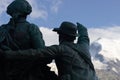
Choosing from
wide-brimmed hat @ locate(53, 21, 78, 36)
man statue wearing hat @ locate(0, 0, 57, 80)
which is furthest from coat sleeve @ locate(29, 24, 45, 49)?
wide-brimmed hat @ locate(53, 21, 78, 36)

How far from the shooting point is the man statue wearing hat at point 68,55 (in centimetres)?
847

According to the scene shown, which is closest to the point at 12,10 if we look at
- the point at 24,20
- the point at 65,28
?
the point at 24,20

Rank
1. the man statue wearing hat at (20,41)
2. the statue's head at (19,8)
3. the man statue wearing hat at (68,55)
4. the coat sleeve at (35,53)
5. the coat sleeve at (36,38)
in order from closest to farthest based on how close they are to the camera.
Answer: the coat sleeve at (35,53) → the man statue wearing hat at (68,55) → the man statue wearing hat at (20,41) → the coat sleeve at (36,38) → the statue's head at (19,8)

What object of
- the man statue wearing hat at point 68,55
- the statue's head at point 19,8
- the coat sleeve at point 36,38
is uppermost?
the statue's head at point 19,8

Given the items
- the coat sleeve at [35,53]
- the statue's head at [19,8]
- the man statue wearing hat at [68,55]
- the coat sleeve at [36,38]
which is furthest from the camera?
the statue's head at [19,8]

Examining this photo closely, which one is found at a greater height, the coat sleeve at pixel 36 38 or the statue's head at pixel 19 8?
the statue's head at pixel 19 8

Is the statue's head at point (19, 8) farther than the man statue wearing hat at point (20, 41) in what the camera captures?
Yes

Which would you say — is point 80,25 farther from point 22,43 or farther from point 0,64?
point 0,64

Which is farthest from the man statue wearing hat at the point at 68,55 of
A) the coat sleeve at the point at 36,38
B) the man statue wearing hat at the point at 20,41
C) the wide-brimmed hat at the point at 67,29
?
the coat sleeve at the point at 36,38

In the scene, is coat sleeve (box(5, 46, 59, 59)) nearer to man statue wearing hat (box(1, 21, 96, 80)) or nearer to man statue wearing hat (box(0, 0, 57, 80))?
man statue wearing hat (box(1, 21, 96, 80))

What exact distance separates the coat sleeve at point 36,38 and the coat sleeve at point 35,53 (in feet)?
1.39

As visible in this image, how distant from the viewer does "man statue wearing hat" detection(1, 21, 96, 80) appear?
847cm

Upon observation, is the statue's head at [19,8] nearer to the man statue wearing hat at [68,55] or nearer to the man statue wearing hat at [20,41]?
the man statue wearing hat at [20,41]

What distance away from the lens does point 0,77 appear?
8.77m
